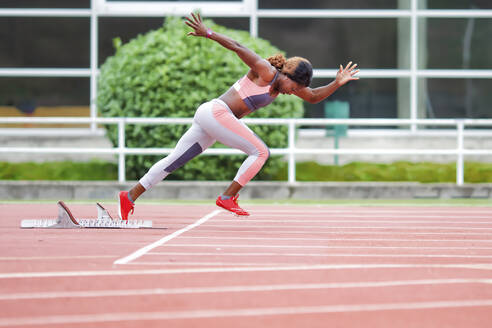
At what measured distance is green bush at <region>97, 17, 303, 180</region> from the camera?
12.4 metres

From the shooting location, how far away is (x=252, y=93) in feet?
24.2

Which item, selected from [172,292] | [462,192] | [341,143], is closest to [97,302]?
[172,292]

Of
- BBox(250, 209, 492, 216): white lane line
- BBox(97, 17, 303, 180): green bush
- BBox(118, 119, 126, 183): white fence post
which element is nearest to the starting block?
BBox(250, 209, 492, 216): white lane line

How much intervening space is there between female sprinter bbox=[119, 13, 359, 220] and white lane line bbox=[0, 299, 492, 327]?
12.2ft

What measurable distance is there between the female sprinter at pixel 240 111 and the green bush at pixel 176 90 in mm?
4693

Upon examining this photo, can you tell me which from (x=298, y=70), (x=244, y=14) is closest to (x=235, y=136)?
(x=298, y=70)

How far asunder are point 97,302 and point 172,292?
411mm

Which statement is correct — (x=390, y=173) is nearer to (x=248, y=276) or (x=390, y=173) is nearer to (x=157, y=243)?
(x=157, y=243)

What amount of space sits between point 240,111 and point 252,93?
274 millimetres

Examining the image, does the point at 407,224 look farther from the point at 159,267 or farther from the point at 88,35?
the point at 88,35

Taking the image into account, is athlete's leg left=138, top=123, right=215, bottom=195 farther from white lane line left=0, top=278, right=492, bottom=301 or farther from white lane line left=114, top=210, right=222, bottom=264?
white lane line left=0, top=278, right=492, bottom=301

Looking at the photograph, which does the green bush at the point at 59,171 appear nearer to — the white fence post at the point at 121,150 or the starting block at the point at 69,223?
the white fence post at the point at 121,150

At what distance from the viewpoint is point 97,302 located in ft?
12.3

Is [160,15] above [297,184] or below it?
above
